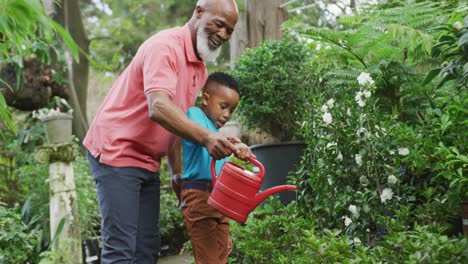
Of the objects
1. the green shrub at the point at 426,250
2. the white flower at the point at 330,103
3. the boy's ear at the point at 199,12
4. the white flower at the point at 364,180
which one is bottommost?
the green shrub at the point at 426,250

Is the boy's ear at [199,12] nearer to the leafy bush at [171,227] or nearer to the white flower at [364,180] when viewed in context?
the white flower at [364,180]

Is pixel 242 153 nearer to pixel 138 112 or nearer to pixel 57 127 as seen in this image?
pixel 138 112


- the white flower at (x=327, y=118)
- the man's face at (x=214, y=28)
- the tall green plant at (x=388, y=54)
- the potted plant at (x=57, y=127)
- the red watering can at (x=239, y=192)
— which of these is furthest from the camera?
the potted plant at (x=57, y=127)

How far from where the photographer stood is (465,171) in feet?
9.54

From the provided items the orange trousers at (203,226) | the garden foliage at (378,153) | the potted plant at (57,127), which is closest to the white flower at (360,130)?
the garden foliage at (378,153)

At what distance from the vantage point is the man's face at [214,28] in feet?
→ 8.05

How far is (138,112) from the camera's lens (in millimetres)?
2523

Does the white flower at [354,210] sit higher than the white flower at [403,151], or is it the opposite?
the white flower at [403,151]

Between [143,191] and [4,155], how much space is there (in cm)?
585

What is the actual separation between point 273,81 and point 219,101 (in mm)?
1894

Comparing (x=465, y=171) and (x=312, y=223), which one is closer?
(x=465, y=171)

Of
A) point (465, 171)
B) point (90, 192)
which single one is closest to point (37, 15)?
point (465, 171)

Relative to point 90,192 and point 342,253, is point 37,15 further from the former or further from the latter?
point 90,192

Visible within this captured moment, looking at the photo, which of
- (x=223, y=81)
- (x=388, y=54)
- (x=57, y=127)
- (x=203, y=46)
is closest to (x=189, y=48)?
(x=203, y=46)
